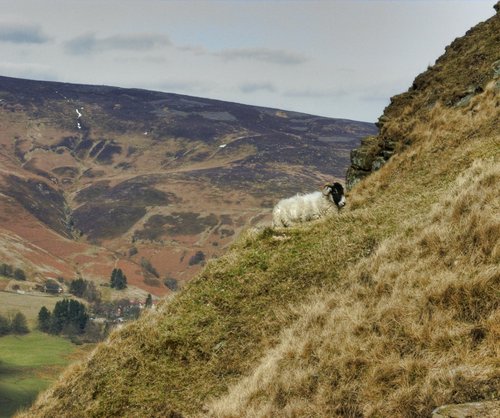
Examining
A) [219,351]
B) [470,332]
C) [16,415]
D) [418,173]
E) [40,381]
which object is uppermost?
[418,173]

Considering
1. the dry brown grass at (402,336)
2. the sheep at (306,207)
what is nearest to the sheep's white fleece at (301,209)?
the sheep at (306,207)

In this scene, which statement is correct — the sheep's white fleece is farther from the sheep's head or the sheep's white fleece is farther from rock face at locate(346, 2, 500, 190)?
rock face at locate(346, 2, 500, 190)

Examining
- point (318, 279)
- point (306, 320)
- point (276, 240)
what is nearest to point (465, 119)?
point (276, 240)

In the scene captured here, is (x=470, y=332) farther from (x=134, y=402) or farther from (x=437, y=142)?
(x=437, y=142)

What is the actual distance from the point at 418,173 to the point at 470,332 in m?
15.1

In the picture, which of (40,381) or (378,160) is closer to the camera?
(378,160)

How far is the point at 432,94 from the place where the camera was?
105 ft

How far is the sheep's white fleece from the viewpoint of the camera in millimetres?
19859

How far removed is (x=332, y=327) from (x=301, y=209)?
9.63 meters

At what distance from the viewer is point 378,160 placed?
30297mm

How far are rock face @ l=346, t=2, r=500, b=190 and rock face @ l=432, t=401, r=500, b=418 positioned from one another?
75.6 ft

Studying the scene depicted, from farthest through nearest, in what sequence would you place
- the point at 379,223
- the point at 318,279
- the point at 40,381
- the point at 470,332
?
the point at 40,381 < the point at 379,223 < the point at 318,279 < the point at 470,332

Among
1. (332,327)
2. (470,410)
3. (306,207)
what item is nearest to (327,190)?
(306,207)

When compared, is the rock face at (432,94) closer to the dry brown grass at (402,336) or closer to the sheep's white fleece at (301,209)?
the sheep's white fleece at (301,209)
